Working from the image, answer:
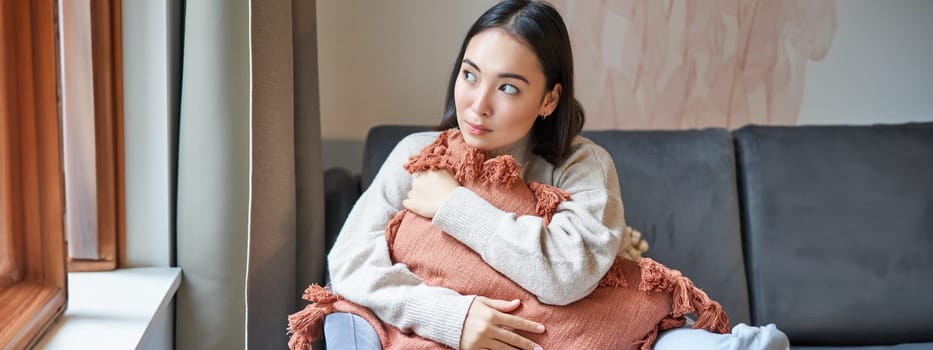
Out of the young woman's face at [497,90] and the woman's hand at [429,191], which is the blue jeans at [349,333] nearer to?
the woman's hand at [429,191]

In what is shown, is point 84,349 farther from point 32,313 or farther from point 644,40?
point 644,40

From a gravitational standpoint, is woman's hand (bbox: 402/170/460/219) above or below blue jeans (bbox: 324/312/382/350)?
above

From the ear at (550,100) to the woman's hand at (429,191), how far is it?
0.66ft

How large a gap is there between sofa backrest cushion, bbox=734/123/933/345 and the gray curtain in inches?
42.2

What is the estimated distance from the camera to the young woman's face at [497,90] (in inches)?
64.2

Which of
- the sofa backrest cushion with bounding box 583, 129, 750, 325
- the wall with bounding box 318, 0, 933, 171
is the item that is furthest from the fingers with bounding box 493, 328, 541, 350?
the wall with bounding box 318, 0, 933, 171

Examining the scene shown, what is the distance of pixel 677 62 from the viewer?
2.52 metres

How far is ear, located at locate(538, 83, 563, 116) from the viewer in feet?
5.60

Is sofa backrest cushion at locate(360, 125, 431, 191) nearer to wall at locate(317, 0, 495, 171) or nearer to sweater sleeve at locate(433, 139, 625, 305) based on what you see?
wall at locate(317, 0, 495, 171)

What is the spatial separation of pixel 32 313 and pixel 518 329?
29.9 inches

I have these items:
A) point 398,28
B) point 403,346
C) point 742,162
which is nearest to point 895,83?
point 742,162

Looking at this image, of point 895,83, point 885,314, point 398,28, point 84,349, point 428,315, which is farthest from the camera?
point 895,83

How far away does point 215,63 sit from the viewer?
1812mm

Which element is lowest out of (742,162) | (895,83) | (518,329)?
A: (518,329)
